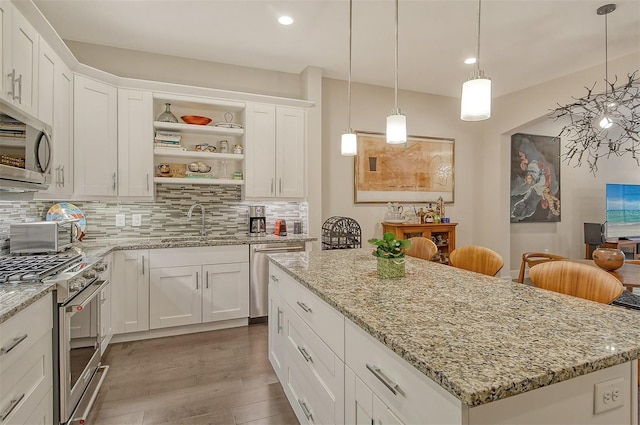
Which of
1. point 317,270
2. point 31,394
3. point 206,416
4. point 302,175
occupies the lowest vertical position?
point 206,416

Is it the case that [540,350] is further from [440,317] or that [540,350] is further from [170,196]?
[170,196]

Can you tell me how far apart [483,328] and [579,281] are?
3.04ft

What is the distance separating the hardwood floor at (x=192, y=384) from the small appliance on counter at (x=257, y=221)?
1.19m

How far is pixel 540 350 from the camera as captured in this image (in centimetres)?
88

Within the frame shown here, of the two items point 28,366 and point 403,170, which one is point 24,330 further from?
point 403,170

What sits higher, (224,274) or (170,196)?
(170,196)

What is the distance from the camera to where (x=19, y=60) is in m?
2.06

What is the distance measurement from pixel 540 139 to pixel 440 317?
239 inches

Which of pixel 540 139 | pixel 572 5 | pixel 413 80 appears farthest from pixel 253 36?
pixel 540 139

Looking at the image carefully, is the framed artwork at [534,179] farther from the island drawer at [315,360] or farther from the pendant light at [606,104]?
the island drawer at [315,360]

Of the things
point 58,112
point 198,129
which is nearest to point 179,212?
point 198,129

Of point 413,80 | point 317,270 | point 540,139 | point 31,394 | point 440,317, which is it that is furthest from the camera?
point 540,139

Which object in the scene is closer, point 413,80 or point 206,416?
point 206,416

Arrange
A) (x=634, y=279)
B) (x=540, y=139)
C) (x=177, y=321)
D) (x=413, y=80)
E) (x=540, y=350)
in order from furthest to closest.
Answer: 1. (x=540, y=139)
2. (x=413, y=80)
3. (x=177, y=321)
4. (x=634, y=279)
5. (x=540, y=350)
